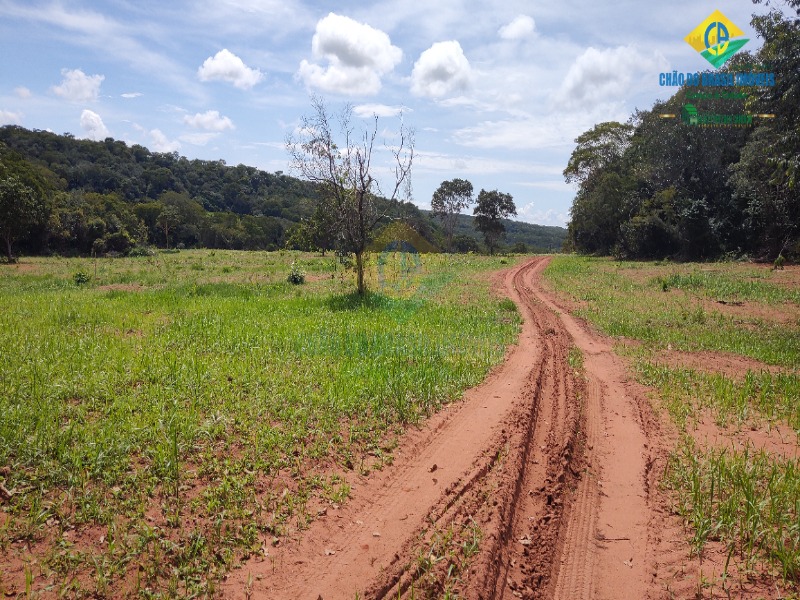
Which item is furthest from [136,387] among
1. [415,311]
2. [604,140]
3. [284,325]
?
[604,140]

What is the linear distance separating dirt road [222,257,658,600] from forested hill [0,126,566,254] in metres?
10.3

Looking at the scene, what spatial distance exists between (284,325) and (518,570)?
26.3ft

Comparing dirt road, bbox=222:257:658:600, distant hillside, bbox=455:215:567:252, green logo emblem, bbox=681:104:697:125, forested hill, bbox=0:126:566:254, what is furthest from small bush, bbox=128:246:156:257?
distant hillside, bbox=455:215:567:252

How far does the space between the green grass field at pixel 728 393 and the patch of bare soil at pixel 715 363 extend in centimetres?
7

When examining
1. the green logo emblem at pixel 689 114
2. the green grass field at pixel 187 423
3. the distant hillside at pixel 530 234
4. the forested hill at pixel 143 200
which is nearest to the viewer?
the green grass field at pixel 187 423

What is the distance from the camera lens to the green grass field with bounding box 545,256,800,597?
151 inches

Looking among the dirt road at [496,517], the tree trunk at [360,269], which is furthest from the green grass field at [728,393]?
the tree trunk at [360,269]

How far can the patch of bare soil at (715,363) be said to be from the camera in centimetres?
841

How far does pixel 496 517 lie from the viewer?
4121 millimetres

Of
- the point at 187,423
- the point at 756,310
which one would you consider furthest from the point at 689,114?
the point at 187,423

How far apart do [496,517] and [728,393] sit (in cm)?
495

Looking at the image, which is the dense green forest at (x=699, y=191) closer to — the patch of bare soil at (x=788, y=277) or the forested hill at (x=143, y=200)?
the patch of bare soil at (x=788, y=277)

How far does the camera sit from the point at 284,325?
10703 mm

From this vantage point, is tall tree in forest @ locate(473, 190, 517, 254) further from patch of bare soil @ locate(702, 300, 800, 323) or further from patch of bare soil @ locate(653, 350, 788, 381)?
patch of bare soil @ locate(653, 350, 788, 381)
